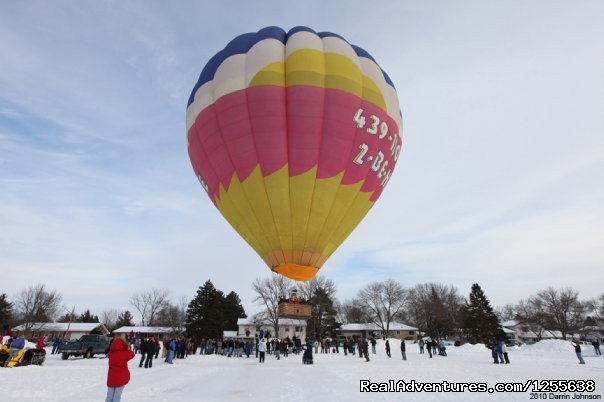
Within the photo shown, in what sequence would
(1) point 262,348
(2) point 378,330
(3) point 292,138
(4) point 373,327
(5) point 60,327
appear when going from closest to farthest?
(3) point 292,138
(1) point 262,348
(5) point 60,327
(4) point 373,327
(2) point 378,330

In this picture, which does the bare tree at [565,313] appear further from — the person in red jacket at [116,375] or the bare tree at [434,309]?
the person in red jacket at [116,375]

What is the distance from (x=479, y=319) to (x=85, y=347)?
54448 millimetres

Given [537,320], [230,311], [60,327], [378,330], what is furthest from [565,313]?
[60,327]

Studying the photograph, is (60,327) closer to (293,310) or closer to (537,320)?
(293,310)

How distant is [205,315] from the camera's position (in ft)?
164

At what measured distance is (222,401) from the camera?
706 cm

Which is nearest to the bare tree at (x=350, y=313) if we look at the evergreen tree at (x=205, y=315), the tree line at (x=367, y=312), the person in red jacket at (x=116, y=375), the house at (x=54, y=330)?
the tree line at (x=367, y=312)

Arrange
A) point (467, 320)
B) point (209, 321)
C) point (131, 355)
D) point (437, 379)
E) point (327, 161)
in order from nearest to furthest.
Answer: point (131, 355) < point (437, 379) < point (327, 161) < point (209, 321) < point (467, 320)

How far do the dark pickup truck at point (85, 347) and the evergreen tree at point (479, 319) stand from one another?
53.0 m

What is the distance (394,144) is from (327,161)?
355cm

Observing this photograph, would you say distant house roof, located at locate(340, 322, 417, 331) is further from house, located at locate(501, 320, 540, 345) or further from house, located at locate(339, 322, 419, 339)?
house, located at locate(501, 320, 540, 345)

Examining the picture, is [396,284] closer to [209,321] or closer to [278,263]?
[209,321]

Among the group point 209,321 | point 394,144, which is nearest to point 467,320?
point 209,321

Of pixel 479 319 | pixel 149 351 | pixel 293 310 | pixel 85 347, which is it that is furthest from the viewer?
pixel 479 319
